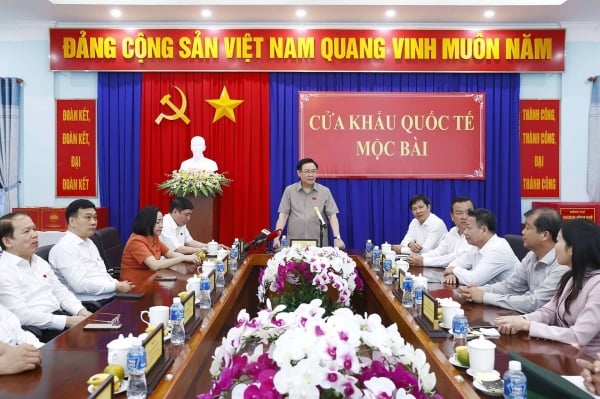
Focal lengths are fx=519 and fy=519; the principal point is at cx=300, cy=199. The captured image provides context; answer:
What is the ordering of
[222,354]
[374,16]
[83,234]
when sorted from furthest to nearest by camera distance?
[374,16]
[83,234]
[222,354]

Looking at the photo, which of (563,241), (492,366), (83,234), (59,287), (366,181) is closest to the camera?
(492,366)

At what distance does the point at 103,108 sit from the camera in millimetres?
5773

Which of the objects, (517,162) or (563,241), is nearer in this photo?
(563,241)

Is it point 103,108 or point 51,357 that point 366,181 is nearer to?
point 103,108

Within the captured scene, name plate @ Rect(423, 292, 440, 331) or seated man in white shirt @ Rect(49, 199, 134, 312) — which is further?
seated man in white shirt @ Rect(49, 199, 134, 312)

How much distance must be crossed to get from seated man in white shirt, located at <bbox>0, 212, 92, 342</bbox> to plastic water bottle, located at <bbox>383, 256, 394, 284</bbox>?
162cm

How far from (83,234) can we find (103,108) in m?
3.18

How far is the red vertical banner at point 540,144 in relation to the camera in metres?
5.82

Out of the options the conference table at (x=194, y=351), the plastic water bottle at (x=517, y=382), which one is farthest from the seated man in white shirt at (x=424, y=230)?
the plastic water bottle at (x=517, y=382)

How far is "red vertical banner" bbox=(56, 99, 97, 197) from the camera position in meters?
5.80

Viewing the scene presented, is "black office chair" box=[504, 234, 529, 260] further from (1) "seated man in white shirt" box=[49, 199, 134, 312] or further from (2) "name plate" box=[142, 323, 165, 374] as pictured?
(2) "name plate" box=[142, 323, 165, 374]

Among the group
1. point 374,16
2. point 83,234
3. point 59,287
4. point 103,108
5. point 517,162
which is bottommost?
point 59,287

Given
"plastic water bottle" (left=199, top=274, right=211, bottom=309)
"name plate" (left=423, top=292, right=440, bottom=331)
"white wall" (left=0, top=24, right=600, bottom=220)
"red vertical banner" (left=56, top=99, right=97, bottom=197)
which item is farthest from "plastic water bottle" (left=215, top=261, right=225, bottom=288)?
"white wall" (left=0, top=24, right=600, bottom=220)

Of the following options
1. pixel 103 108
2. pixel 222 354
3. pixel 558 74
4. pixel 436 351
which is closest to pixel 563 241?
pixel 436 351
